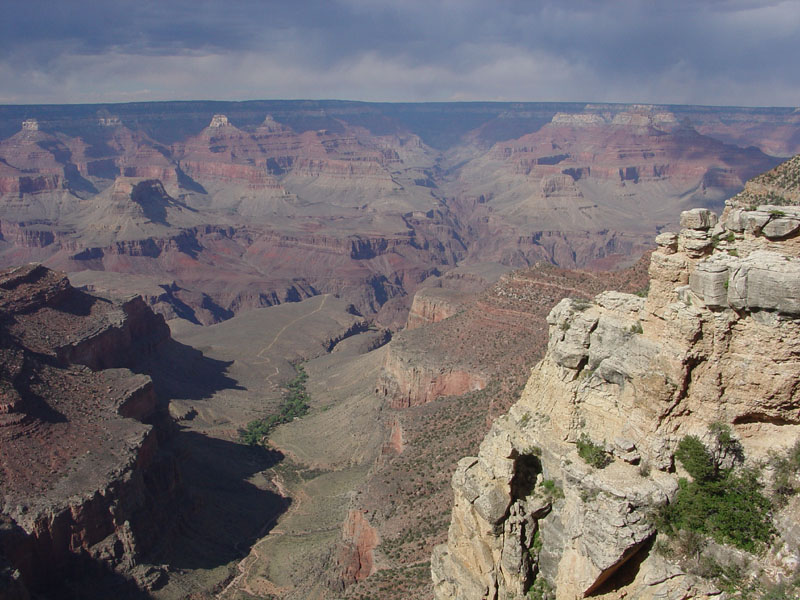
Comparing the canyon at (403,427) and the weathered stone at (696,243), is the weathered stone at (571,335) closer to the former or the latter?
the canyon at (403,427)

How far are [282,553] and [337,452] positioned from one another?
55.5 feet

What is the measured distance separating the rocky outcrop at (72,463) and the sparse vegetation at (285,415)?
14.5m

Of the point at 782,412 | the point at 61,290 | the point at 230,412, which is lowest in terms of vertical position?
the point at 230,412

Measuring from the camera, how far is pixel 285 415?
82688 mm

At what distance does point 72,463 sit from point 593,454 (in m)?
41.0

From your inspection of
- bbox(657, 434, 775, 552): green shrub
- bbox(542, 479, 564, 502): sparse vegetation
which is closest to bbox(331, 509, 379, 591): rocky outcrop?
bbox(542, 479, 564, 502): sparse vegetation

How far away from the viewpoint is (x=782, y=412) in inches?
677

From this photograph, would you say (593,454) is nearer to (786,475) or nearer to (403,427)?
(786,475)

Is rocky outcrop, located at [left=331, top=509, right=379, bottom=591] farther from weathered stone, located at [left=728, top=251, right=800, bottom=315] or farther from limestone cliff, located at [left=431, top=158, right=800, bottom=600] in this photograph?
weathered stone, located at [left=728, top=251, right=800, bottom=315]

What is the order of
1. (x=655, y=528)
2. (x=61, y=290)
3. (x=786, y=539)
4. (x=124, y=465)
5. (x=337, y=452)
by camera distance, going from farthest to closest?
(x=61, y=290)
(x=337, y=452)
(x=124, y=465)
(x=655, y=528)
(x=786, y=539)

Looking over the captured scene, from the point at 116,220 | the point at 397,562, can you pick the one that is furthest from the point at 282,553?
the point at 116,220

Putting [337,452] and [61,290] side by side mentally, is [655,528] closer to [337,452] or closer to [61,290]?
[337,452]

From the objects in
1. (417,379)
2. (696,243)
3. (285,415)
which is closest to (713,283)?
(696,243)

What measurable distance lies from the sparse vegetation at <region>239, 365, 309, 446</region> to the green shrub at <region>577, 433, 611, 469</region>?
191ft
